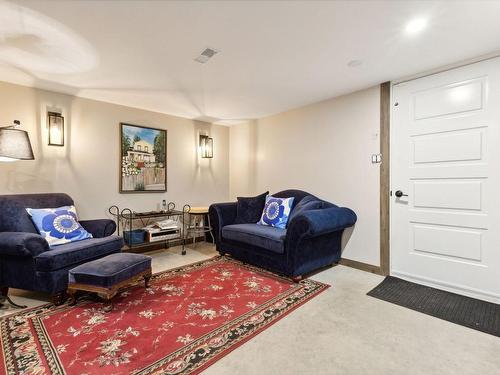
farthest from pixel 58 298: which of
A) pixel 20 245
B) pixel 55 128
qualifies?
pixel 55 128

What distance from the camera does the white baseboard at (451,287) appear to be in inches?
93.2

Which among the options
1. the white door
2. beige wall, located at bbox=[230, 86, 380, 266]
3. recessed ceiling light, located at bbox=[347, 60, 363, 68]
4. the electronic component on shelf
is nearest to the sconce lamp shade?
the electronic component on shelf

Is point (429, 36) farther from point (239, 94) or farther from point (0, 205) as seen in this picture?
point (0, 205)

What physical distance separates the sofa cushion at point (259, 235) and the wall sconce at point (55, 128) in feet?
7.85

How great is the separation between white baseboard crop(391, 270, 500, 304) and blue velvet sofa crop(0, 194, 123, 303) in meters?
3.30

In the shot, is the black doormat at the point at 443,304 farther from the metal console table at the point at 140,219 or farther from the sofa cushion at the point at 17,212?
the sofa cushion at the point at 17,212

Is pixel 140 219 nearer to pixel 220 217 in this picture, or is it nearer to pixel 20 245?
pixel 220 217

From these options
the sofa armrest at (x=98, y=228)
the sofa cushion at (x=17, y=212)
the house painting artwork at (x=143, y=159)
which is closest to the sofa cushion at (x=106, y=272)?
the sofa armrest at (x=98, y=228)

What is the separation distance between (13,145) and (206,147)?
2696 millimetres

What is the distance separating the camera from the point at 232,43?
2207 mm

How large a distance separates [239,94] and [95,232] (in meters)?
2.47

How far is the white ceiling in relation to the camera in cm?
178

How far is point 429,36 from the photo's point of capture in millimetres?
2096

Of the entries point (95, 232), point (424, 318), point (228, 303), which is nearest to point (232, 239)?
point (228, 303)
